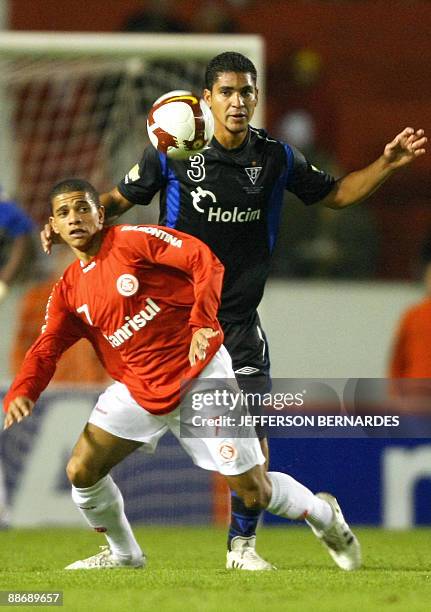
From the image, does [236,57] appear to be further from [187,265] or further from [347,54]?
[347,54]

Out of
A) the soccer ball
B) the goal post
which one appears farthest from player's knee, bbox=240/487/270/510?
the goal post

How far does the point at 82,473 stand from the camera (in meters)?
6.35

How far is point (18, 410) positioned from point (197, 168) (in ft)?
4.66

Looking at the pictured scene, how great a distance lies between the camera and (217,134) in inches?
265

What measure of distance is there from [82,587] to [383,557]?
216cm

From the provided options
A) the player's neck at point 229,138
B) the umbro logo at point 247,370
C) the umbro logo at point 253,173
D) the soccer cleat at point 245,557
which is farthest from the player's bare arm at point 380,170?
the soccer cleat at point 245,557

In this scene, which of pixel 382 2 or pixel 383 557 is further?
pixel 382 2

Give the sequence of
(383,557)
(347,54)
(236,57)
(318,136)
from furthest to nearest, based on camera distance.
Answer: (347,54) < (318,136) < (383,557) < (236,57)

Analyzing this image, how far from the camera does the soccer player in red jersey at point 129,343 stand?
6289 mm

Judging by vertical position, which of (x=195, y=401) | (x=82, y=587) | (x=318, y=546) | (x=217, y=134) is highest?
(x=217, y=134)

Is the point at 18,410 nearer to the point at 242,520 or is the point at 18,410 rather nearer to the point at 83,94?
the point at 242,520

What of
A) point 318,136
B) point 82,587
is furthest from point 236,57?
point 318,136

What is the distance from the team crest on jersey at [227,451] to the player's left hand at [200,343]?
38 cm

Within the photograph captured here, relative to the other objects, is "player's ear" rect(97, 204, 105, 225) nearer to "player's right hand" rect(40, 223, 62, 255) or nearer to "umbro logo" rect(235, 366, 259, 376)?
"player's right hand" rect(40, 223, 62, 255)
